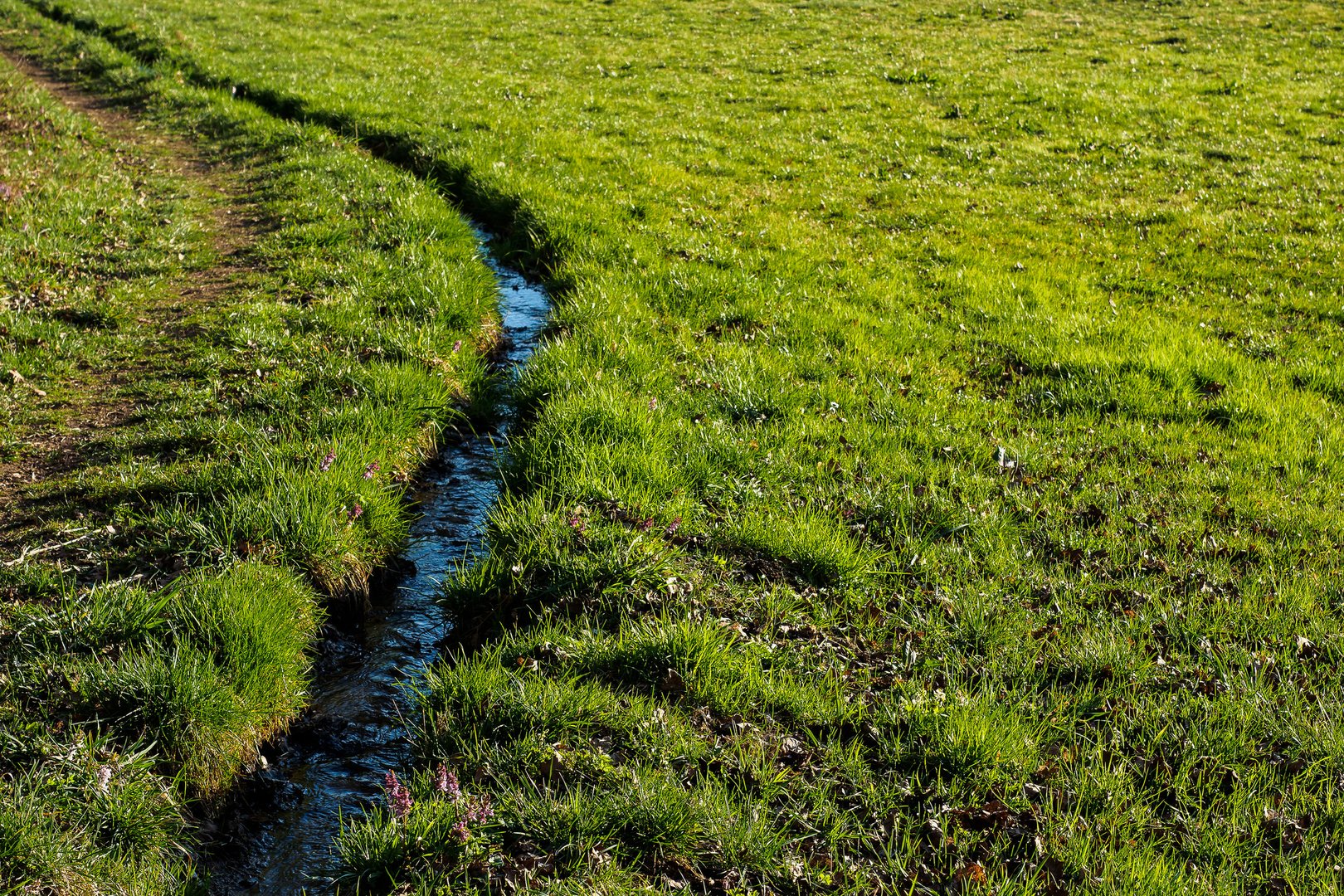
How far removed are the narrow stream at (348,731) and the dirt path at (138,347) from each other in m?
2.20

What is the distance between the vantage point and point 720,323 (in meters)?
10.7

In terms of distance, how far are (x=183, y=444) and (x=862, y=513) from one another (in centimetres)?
579

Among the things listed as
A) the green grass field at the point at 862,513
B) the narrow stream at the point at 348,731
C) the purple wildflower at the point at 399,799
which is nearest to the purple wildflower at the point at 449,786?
the green grass field at the point at 862,513

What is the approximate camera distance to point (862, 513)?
7266 millimetres

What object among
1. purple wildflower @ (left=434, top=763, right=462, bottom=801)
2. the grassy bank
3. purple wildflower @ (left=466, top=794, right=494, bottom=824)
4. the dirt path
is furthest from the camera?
the dirt path

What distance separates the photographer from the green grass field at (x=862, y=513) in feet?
15.1

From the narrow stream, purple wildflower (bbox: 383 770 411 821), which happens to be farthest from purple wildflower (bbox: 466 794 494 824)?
the narrow stream

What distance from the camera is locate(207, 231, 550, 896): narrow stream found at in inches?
182

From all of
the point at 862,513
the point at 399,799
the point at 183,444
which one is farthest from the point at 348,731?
the point at 862,513

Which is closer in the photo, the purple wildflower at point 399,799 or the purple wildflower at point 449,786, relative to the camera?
the purple wildflower at point 399,799

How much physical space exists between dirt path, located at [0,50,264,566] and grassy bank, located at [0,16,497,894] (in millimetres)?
32

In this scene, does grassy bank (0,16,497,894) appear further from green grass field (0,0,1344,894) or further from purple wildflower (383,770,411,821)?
purple wildflower (383,770,411,821)

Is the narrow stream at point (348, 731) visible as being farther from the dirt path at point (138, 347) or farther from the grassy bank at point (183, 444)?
the dirt path at point (138, 347)

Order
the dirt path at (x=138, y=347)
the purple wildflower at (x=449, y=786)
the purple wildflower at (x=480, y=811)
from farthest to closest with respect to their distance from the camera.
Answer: the dirt path at (x=138, y=347), the purple wildflower at (x=449, y=786), the purple wildflower at (x=480, y=811)
